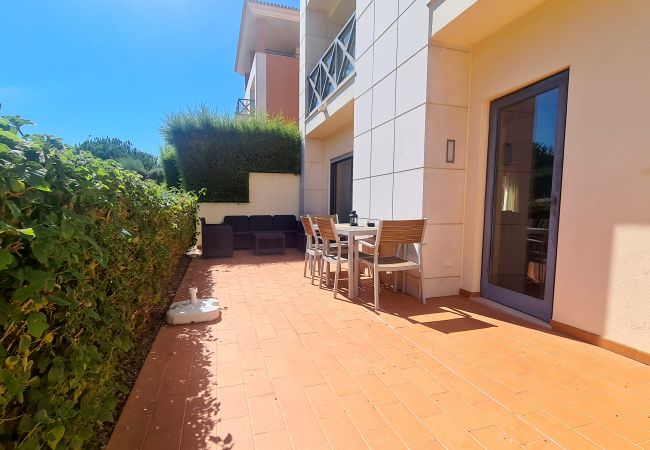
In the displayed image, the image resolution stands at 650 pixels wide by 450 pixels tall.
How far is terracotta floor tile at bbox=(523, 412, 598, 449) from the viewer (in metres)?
1.48

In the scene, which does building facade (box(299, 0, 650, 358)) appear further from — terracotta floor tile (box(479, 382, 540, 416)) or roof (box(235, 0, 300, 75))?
roof (box(235, 0, 300, 75))

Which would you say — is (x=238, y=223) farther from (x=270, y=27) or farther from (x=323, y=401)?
(x=270, y=27)

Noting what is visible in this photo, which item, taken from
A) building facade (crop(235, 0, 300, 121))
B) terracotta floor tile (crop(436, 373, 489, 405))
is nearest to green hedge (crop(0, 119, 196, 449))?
terracotta floor tile (crop(436, 373, 489, 405))

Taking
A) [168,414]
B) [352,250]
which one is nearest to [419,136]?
[352,250]

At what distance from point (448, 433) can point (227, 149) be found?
7.69m

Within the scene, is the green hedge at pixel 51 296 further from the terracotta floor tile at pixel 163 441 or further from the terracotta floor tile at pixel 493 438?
the terracotta floor tile at pixel 493 438

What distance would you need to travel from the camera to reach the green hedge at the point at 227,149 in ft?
25.5

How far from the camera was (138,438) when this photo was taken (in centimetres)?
153

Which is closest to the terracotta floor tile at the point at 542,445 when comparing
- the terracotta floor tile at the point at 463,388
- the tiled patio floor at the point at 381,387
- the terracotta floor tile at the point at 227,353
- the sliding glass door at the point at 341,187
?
the tiled patio floor at the point at 381,387

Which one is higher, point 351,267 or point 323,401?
point 351,267

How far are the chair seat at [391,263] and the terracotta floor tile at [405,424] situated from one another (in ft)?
5.64

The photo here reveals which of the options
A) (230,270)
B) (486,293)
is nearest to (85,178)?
(486,293)

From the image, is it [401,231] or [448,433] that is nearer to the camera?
[448,433]

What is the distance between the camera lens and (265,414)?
1704 mm
